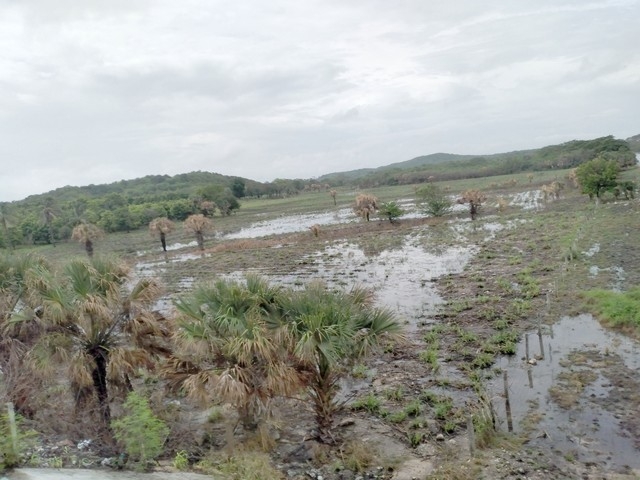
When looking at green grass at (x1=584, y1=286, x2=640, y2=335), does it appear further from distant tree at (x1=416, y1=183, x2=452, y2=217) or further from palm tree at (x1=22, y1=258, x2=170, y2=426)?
distant tree at (x1=416, y1=183, x2=452, y2=217)

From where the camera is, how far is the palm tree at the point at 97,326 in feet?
31.3

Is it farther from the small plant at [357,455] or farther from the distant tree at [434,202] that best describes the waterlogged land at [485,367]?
the distant tree at [434,202]

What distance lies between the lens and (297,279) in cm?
2731

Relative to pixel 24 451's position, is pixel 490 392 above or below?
below

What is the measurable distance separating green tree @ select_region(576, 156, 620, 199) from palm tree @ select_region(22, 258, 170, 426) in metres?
46.4

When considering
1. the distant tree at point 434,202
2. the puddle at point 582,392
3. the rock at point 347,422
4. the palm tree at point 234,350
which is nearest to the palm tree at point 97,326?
the palm tree at point 234,350

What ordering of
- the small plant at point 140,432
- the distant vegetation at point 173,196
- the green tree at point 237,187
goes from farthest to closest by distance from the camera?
the green tree at point 237,187 → the distant vegetation at point 173,196 → the small plant at point 140,432

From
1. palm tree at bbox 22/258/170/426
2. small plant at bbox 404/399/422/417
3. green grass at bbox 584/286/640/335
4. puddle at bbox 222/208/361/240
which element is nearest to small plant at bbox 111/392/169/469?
palm tree at bbox 22/258/170/426

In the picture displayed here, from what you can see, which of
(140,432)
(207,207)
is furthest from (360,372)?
(207,207)

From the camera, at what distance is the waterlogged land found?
30.1 feet

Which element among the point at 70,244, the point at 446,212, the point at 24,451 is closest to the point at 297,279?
the point at 24,451

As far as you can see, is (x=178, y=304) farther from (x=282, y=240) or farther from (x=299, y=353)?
(x=282, y=240)

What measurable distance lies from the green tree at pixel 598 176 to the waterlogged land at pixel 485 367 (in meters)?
13.3

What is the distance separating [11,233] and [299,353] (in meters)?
59.1
